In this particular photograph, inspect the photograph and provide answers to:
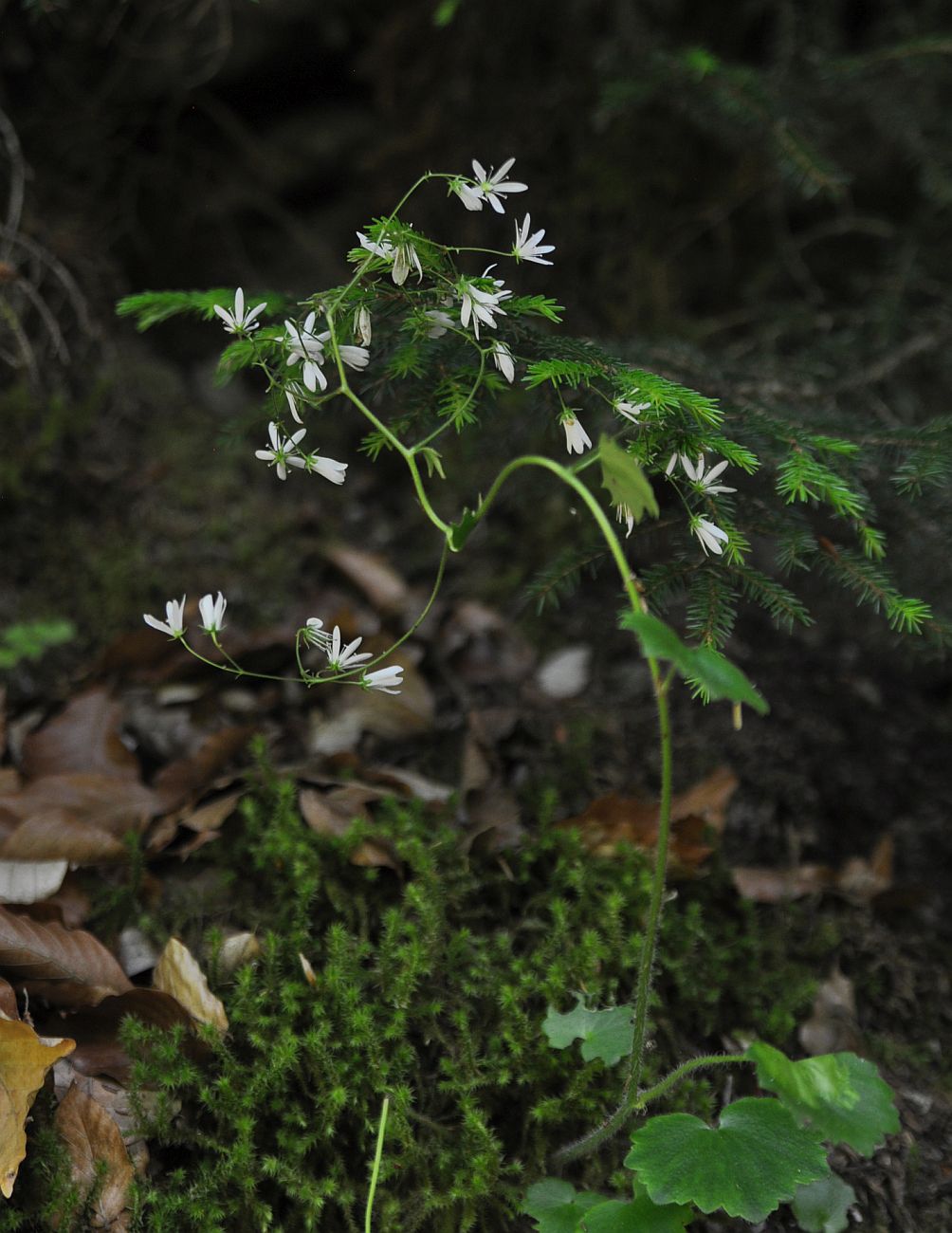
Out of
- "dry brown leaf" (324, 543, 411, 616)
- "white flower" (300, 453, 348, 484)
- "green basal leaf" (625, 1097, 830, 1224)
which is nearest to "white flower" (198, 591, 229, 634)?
"white flower" (300, 453, 348, 484)

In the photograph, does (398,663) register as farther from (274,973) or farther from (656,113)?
(656,113)

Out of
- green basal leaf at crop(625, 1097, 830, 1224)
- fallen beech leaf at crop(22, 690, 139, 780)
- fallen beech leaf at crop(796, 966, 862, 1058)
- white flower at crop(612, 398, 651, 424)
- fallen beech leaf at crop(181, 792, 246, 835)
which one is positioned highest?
white flower at crop(612, 398, 651, 424)

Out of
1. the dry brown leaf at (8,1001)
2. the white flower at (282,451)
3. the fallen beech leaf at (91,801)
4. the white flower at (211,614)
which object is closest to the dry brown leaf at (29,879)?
the fallen beech leaf at (91,801)

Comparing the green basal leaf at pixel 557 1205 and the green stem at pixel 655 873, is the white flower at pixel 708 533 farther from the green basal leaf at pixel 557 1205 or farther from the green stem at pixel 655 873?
the green basal leaf at pixel 557 1205

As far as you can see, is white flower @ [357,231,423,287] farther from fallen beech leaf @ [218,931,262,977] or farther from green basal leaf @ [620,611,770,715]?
fallen beech leaf @ [218,931,262,977]

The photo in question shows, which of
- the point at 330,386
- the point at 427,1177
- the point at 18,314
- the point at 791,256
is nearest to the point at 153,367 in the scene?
the point at 18,314

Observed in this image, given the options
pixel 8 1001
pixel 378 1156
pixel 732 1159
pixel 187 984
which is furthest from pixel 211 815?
pixel 732 1159
